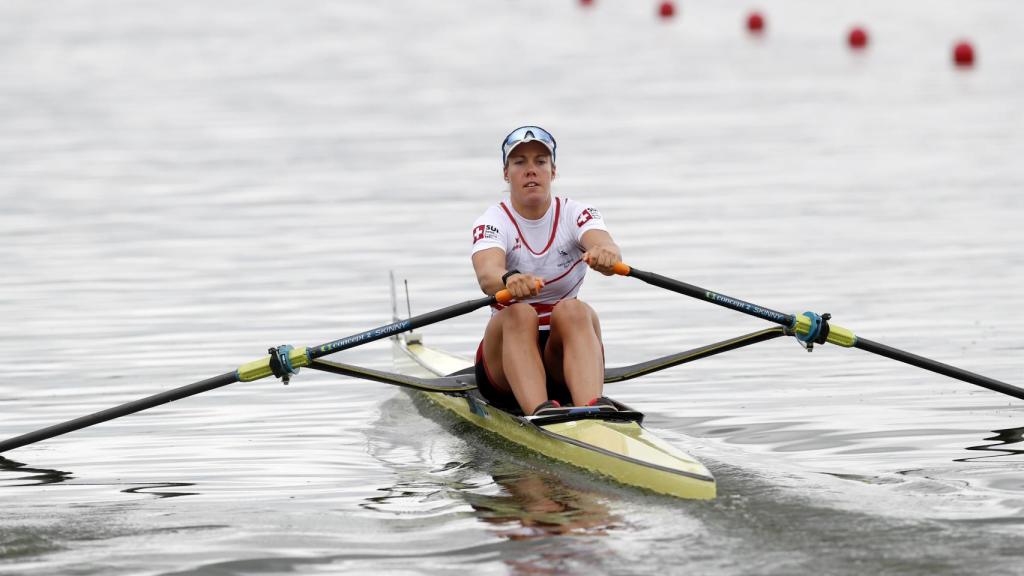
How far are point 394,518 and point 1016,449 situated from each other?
3.44 metres

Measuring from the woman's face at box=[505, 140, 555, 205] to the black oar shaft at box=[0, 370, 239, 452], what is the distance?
195 centimetres

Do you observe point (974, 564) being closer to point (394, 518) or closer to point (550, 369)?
point (394, 518)

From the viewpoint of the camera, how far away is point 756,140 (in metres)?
23.6

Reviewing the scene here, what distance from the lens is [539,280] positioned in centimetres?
848

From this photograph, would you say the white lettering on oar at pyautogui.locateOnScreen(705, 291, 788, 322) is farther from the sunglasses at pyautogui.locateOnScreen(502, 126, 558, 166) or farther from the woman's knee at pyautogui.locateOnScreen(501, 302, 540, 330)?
the sunglasses at pyautogui.locateOnScreen(502, 126, 558, 166)

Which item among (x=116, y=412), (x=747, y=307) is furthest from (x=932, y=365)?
(x=116, y=412)

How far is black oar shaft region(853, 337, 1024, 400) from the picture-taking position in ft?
30.7

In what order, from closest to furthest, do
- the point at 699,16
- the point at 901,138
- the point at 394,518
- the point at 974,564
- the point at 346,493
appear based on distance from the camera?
1. the point at 974,564
2. the point at 394,518
3. the point at 346,493
4. the point at 901,138
5. the point at 699,16

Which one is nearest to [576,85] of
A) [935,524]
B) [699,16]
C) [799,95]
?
[799,95]

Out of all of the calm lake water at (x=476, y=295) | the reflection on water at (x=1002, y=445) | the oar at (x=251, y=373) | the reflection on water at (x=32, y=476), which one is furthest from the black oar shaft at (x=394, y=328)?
the reflection on water at (x=1002, y=445)

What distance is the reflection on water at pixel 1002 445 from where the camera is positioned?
857 centimetres

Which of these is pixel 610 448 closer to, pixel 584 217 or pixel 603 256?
pixel 603 256

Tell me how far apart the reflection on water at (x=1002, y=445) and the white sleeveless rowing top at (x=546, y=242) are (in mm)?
2308

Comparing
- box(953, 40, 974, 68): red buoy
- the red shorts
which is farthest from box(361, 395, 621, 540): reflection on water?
box(953, 40, 974, 68): red buoy
